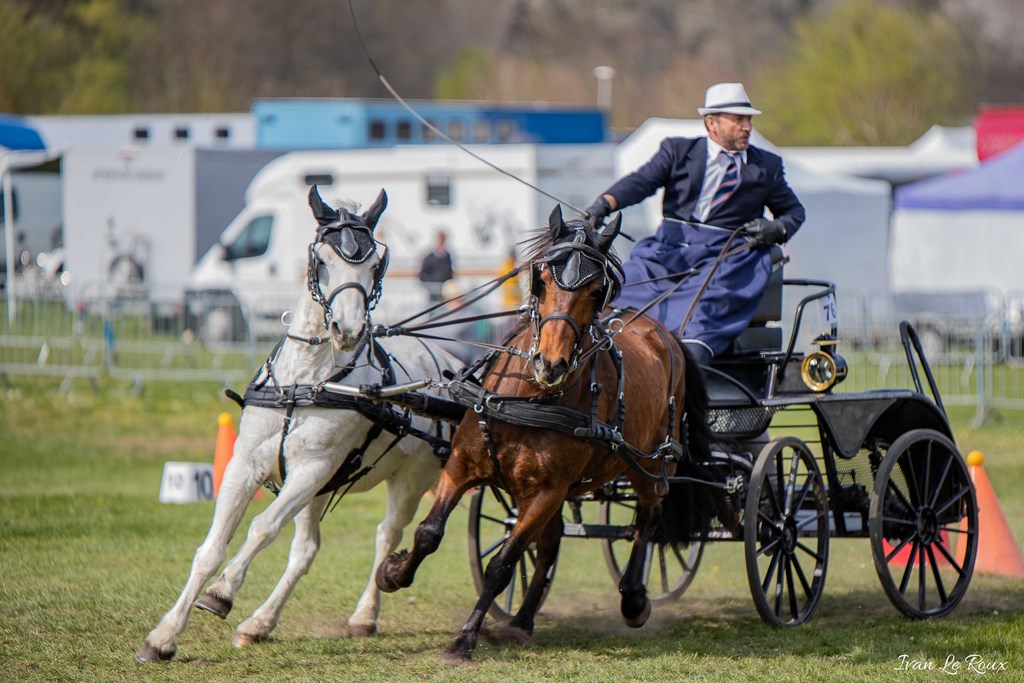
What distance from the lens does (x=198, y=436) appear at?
13.6 metres

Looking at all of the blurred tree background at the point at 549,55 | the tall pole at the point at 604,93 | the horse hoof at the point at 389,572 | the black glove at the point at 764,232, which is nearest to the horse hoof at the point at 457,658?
the horse hoof at the point at 389,572

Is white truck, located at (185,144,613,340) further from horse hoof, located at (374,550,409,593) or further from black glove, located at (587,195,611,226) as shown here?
horse hoof, located at (374,550,409,593)

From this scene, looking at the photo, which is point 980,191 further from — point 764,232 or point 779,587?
point 779,587

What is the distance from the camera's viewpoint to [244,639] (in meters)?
6.10

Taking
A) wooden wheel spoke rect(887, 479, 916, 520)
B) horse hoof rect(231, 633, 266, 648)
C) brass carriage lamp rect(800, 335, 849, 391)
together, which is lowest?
horse hoof rect(231, 633, 266, 648)

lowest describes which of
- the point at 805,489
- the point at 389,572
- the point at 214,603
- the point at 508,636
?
the point at 508,636

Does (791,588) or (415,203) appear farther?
(415,203)

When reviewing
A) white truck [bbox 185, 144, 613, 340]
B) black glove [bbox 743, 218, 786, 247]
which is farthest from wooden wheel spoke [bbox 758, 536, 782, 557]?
white truck [bbox 185, 144, 613, 340]

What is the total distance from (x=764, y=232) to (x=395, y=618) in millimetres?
2694

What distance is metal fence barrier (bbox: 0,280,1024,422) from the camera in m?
15.5

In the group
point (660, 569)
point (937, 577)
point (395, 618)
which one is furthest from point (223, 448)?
point (937, 577)

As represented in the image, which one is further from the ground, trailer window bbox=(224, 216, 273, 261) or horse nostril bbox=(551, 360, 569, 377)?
trailer window bbox=(224, 216, 273, 261)

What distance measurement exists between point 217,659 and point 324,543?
325 centimetres

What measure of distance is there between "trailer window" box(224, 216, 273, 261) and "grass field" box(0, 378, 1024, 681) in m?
11.4
